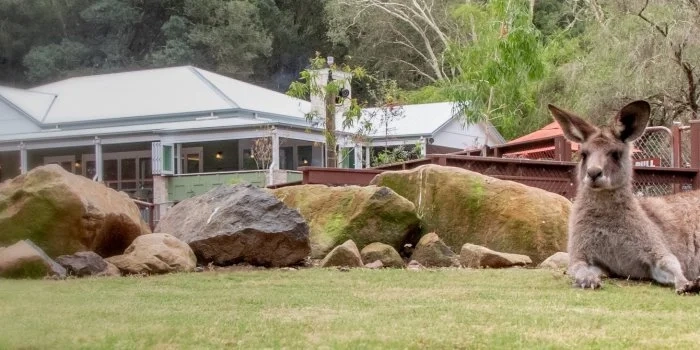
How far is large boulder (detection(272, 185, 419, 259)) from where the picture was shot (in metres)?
8.99

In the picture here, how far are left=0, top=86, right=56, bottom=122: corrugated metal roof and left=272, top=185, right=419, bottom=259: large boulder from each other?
6.34 metres

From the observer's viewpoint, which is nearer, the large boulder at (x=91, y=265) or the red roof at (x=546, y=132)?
the large boulder at (x=91, y=265)

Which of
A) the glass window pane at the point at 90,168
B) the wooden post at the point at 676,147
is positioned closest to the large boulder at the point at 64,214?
the glass window pane at the point at 90,168

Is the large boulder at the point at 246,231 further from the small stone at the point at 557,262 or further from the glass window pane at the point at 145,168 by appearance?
the glass window pane at the point at 145,168

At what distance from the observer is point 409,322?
11.9 ft

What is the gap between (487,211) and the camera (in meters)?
9.02

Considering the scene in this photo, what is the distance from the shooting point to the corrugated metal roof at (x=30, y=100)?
2.19 m

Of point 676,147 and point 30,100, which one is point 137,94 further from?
point 676,147

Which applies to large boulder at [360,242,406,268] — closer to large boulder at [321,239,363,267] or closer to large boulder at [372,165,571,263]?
large boulder at [321,239,363,267]

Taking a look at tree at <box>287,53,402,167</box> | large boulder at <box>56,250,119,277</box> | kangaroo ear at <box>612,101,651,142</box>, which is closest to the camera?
tree at <box>287,53,402,167</box>

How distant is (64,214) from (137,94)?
268cm

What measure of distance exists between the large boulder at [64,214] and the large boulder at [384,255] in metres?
1.94

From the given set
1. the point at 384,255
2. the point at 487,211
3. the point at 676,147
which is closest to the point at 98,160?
the point at 384,255

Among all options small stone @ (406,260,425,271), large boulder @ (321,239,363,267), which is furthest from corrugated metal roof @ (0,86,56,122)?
small stone @ (406,260,425,271)
